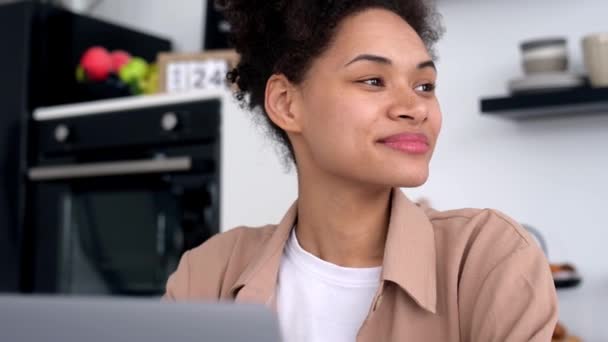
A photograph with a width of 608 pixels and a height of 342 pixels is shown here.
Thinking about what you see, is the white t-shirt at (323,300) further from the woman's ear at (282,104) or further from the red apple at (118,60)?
the red apple at (118,60)

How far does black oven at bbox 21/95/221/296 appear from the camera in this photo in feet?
7.59

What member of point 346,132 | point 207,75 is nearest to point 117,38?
point 207,75

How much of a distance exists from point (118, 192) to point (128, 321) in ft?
6.48

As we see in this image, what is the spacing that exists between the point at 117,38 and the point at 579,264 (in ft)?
5.34

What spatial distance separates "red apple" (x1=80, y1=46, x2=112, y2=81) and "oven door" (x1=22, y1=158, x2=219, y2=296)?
33cm

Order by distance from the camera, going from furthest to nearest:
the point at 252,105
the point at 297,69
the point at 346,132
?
the point at 252,105 < the point at 297,69 < the point at 346,132

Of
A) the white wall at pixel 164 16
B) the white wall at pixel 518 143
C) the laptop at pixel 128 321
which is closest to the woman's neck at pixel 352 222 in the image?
the laptop at pixel 128 321

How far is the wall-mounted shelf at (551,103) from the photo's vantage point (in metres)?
1.92

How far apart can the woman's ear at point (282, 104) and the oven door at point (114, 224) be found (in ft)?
3.27

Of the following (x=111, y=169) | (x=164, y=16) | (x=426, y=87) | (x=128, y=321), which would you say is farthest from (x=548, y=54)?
(x=128, y=321)

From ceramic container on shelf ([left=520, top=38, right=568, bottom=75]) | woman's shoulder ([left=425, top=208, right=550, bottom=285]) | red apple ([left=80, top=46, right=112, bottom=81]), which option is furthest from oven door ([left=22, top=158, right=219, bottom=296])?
woman's shoulder ([left=425, top=208, right=550, bottom=285])

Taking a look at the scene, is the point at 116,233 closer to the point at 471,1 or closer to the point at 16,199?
the point at 16,199

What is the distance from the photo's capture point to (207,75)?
253cm

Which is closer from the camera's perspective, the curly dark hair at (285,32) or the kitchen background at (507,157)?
the curly dark hair at (285,32)
